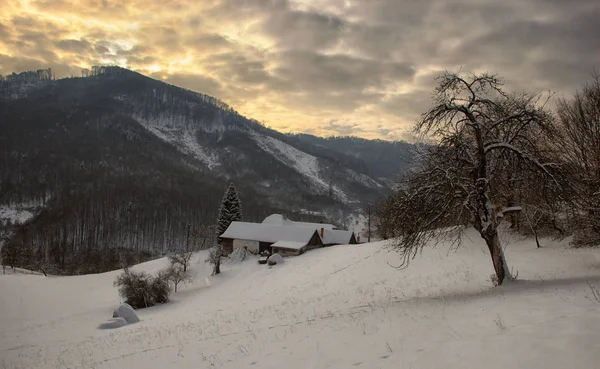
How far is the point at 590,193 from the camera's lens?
1502cm

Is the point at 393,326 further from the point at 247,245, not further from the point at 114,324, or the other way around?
the point at 247,245

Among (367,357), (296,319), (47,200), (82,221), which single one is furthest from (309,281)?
(47,200)

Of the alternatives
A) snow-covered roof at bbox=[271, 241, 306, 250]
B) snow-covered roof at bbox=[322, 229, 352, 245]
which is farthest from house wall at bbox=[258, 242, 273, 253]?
snow-covered roof at bbox=[322, 229, 352, 245]

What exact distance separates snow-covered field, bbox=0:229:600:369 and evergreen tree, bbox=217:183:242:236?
109 ft

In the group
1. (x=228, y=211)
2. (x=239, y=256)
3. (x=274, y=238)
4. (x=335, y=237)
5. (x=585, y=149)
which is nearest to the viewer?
(x=585, y=149)

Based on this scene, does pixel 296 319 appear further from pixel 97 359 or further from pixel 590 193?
pixel 590 193

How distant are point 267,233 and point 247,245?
4147 mm

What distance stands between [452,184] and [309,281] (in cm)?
2046

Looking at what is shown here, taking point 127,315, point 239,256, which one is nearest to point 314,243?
point 239,256

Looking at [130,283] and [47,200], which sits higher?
[47,200]

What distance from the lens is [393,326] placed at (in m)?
9.62

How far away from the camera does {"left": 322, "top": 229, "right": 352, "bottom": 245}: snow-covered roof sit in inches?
2493

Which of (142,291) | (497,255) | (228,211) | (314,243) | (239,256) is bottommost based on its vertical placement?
(142,291)

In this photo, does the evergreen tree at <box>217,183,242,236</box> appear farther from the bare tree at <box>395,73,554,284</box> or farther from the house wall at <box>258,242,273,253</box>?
the bare tree at <box>395,73,554,284</box>
